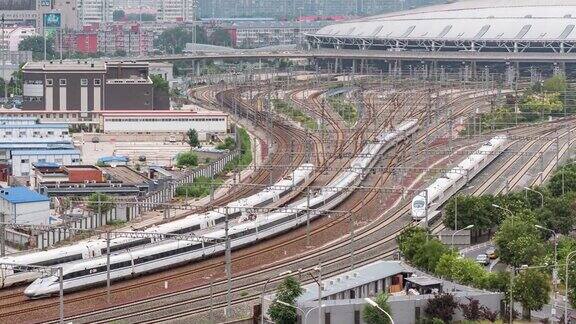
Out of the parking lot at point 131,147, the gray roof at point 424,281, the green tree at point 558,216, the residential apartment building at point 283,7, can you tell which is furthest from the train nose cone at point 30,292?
the residential apartment building at point 283,7

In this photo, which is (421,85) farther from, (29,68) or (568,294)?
(568,294)

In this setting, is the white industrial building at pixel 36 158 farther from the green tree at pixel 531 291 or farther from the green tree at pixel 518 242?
the green tree at pixel 531 291

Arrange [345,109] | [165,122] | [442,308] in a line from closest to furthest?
[442,308] → [165,122] → [345,109]

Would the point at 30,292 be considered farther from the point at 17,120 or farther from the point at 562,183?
the point at 17,120

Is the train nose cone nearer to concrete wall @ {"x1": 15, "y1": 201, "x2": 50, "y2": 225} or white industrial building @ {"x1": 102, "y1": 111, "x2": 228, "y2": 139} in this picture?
concrete wall @ {"x1": 15, "y1": 201, "x2": 50, "y2": 225}

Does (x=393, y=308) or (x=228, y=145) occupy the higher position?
(x=393, y=308)

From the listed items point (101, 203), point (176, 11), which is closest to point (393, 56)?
point (101, 203)
